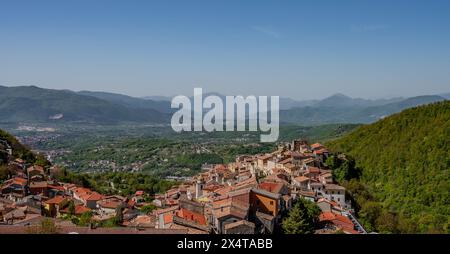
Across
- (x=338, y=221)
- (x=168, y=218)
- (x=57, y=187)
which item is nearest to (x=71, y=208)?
(x=57, y=187)

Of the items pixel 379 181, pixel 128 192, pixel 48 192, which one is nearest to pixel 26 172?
pixel 48 192

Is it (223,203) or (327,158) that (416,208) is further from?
(223,203)

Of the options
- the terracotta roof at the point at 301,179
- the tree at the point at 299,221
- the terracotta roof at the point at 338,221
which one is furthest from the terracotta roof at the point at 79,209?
the terracotta roof at the point at 338,221

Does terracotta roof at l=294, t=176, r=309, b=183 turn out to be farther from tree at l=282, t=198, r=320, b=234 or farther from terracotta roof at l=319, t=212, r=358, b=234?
tree at l=282, t=198, r=320, b=234

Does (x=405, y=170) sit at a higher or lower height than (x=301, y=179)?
lower

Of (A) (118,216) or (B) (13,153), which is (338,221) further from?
(B) (13,153)
